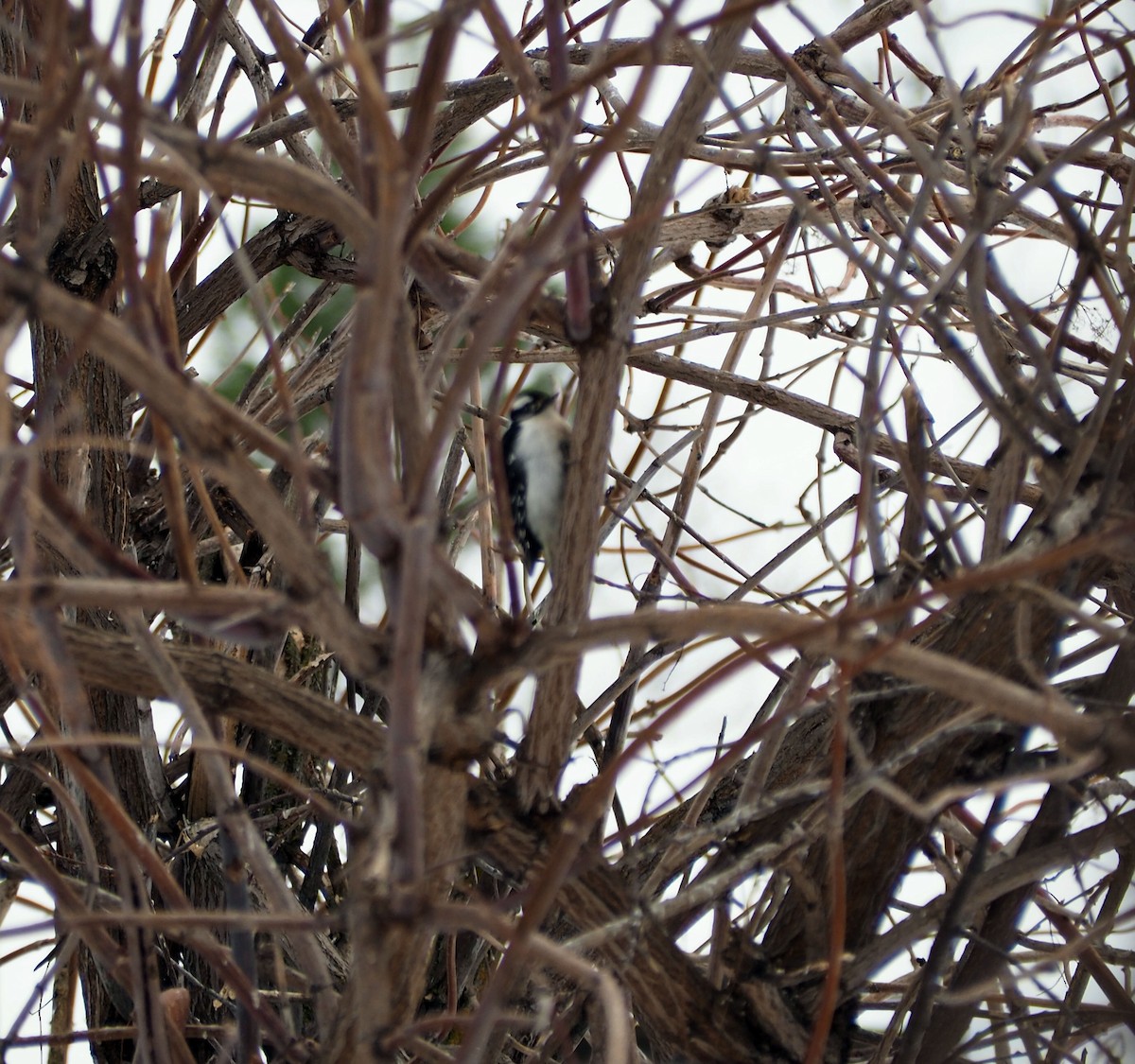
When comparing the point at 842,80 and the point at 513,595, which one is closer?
the point at 513,595

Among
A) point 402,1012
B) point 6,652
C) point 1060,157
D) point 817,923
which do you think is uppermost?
point 1060,157

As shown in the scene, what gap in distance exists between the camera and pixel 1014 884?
4.20 ft

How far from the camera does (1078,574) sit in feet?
4.21

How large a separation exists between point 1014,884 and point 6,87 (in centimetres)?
116

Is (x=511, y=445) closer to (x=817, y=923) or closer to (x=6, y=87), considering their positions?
(x=817, y=923)

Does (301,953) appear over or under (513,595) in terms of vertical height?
under

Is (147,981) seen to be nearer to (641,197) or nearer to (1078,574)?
(641,197)

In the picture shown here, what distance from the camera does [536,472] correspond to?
2.17 metres

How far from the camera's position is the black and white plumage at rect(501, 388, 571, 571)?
2.14 m

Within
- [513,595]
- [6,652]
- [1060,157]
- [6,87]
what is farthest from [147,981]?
[1060,157]

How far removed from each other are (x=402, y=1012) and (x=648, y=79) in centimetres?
81

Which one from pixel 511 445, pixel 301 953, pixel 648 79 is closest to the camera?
pixel 648 79

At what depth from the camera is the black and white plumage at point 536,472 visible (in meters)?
2.14

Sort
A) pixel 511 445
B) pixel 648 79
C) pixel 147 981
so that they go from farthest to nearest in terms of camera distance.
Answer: pixel 511 445, pixel 147 981, pixel 648 79
